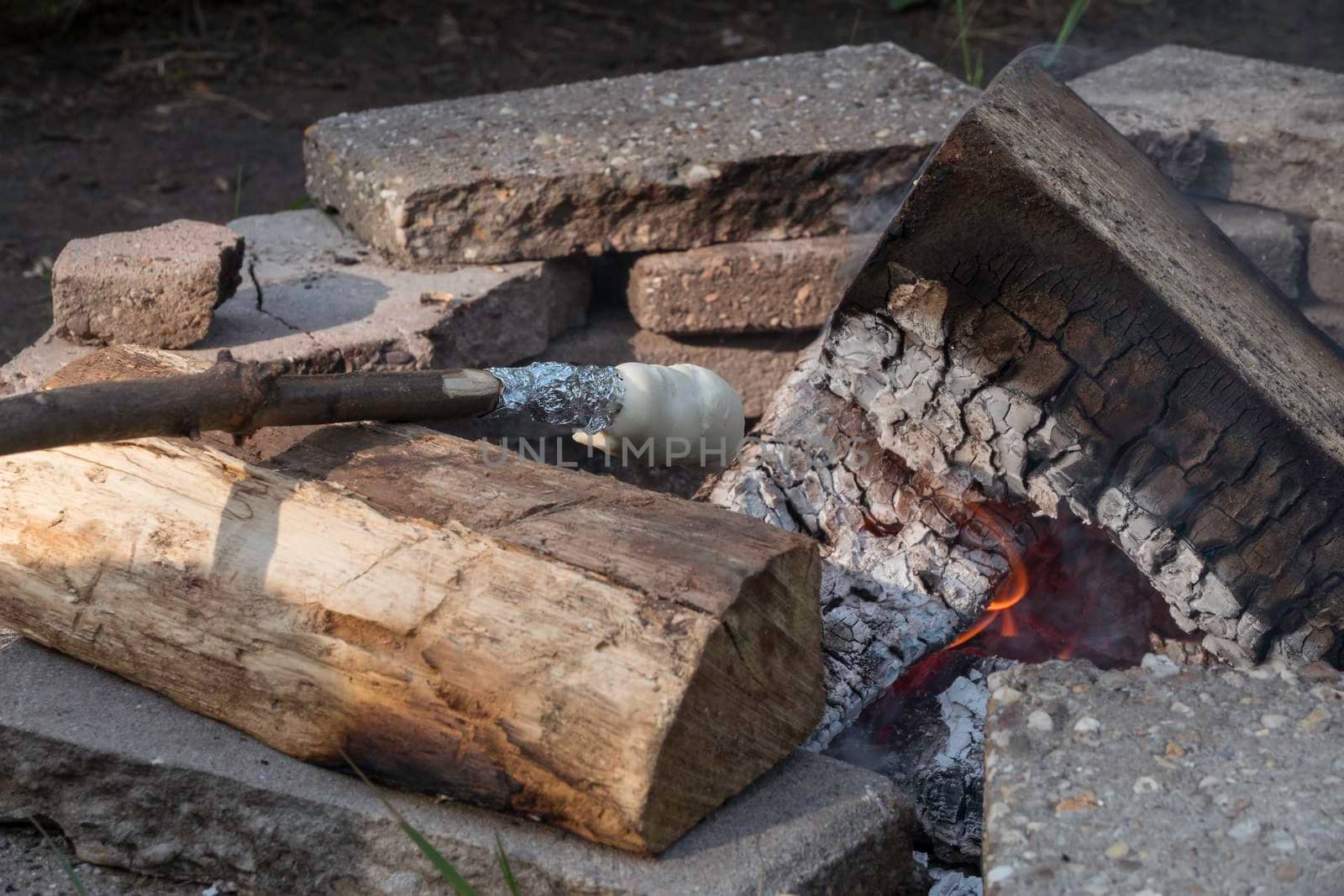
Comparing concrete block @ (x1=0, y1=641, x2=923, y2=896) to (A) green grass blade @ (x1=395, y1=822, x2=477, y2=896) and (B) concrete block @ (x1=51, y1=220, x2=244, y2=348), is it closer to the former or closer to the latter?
(A) green grass blade @ (x1=395, y1=822, x2=477, y2=896)

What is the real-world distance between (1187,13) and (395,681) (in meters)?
5.05

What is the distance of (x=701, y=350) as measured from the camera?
3.17 meters

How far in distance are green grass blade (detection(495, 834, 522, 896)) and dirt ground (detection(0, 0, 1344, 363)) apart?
10.4 ft

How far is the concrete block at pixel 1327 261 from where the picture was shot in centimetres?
302

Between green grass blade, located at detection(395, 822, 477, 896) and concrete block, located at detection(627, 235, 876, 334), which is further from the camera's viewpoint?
concrete block, located at detection(627, 235, 876, 334)

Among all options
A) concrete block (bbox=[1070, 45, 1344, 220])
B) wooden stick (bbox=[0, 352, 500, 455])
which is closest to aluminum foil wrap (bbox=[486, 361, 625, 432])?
wooden stick (bbox=[0, 352, 500, 455])

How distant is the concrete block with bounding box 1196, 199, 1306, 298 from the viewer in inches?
117

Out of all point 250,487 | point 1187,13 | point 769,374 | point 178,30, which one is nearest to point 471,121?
point 769,374

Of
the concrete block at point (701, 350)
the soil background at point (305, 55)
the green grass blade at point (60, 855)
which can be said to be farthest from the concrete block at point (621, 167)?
the green grass blade at point (60, 855)

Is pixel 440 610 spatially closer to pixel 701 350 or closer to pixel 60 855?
pixel 60 855

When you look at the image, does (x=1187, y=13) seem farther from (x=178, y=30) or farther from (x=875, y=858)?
(x=875, y=858)

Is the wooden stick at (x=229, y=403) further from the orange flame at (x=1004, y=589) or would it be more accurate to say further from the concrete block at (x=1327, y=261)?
the concrete block at (x=1327, y=261)

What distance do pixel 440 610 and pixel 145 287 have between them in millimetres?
1144

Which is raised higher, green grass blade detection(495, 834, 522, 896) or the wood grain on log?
the wood grain on log
